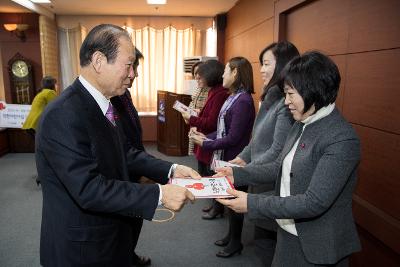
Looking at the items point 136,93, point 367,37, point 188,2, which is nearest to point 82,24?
point 136,93

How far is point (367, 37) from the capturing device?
193 centimetres

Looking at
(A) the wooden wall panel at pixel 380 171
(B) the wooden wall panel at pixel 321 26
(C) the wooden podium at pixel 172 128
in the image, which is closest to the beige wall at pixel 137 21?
(C) the wooden podium at pixel 172 128

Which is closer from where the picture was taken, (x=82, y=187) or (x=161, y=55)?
(x=82, y=187)

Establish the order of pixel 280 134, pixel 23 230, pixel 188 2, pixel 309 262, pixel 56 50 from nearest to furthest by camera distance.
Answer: pixel 309 262
pixel 280 134
pixel 23 230
pixel 188 2
pixel 56 50

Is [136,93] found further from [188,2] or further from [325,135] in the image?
[325,135]

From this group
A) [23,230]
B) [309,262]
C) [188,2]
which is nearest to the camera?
[309,262]

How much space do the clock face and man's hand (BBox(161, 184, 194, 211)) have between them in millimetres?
5831

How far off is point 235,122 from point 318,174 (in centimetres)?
128

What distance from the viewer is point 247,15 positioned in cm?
464

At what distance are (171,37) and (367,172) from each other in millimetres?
5397

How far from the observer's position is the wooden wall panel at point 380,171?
172cm

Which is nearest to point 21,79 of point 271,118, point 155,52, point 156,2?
point 155,52

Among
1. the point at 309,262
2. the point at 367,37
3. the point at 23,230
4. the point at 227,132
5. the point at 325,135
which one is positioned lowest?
the point at 23,230

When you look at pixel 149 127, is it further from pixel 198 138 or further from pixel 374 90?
pixel 374 90
